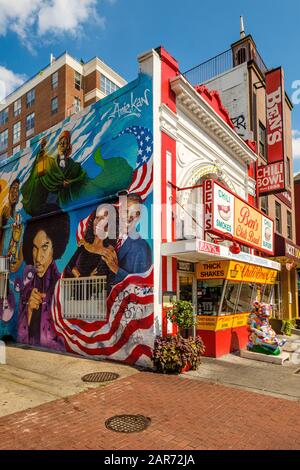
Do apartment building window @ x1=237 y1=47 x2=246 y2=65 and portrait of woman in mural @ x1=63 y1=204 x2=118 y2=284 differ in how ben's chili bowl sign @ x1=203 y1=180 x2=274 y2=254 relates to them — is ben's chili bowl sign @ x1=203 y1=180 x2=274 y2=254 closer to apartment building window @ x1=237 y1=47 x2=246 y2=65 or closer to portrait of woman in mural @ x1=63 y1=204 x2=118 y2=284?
portrait of woman in mural @ x1=63 y1=204 x2=118 y2=284

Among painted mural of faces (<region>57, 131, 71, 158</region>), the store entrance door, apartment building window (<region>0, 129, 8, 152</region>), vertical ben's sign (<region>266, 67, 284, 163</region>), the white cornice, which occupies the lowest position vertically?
the store entrance door

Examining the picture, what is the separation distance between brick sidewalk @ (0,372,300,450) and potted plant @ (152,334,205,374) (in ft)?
2.84

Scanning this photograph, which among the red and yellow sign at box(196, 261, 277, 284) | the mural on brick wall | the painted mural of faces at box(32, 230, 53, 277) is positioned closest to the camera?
the mural on brick wall

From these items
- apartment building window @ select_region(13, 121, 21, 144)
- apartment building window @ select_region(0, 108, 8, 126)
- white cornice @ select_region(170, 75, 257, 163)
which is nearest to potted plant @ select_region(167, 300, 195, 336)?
white cornice @ select_region(170, 75, 257, 163)

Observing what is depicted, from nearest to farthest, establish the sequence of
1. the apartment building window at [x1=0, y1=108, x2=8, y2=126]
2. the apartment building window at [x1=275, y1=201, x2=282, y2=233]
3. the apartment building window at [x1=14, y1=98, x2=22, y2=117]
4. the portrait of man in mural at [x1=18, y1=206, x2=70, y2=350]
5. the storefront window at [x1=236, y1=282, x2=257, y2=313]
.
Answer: the portrait of man in mural at [x1=18, y1=206, x2=70, y2=350] < the storefront window at [x1=236, y1=282, x2=257, y2=313] < the apartment building window at [x1=275, y1=201, x2=282, y2=233] < the apartment building window at [x1=14, y1=98, x2=22, y2=117] < the apartment building window at [x1=0, y1=108, x2=8, y2=126]

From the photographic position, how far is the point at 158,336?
30.1 feet

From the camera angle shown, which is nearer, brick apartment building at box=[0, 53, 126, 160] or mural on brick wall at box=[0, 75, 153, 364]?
mural on brick wall at box=[0, 75, 153, 364]

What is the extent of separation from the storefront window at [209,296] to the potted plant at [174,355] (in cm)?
205

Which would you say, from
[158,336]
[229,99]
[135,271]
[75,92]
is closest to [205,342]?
[158,336]

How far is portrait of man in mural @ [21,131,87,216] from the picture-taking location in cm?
1199

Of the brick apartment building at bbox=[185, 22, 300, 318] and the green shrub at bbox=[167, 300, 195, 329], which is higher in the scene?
the brick apartment building at bbox=[185, 22, 300, 318]

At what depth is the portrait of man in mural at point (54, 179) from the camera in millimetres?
11992

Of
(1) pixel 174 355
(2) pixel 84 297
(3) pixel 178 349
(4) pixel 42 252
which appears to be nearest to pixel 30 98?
(4) pixel 42 252
